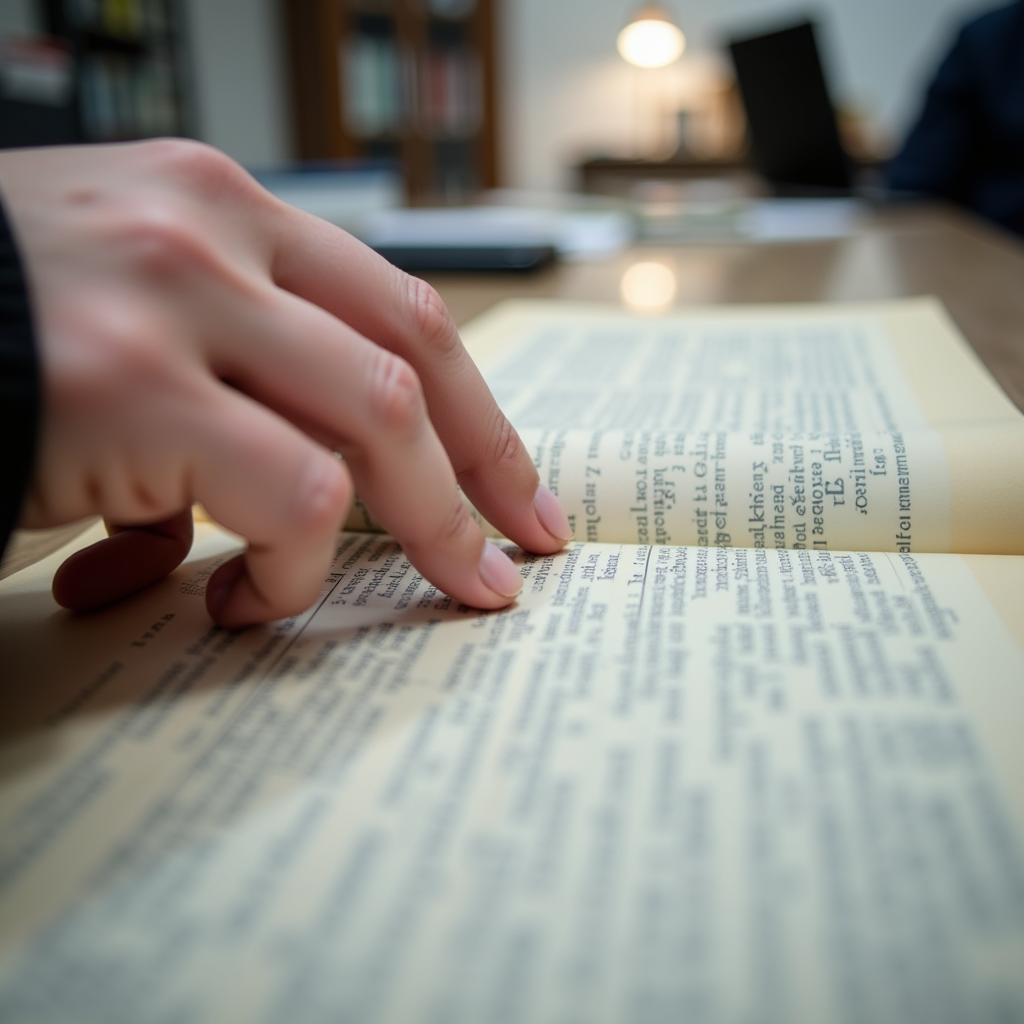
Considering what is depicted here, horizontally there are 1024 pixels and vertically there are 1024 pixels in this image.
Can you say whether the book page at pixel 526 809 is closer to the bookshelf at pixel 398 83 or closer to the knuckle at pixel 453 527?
the knuckle at pixel 453 527

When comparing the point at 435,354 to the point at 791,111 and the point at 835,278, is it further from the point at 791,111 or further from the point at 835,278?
the point at 791,111

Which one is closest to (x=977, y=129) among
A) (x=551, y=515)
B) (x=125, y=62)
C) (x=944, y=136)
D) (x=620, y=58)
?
(x=944, y=136)

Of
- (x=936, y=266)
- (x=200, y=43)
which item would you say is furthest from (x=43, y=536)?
(x=200, y=43)

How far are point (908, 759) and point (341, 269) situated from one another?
25cm

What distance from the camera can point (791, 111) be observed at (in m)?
1.67

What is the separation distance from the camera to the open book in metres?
0.20

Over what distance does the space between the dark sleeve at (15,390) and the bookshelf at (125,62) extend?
302 centimetres

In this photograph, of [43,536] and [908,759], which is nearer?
[908,759]

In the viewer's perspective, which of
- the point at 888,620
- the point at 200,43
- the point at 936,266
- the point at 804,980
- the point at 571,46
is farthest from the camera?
the point at 571,46

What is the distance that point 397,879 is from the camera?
0.22m

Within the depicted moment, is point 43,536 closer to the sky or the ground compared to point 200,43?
closer to the ground

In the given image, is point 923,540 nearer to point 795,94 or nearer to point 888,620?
point 888,620

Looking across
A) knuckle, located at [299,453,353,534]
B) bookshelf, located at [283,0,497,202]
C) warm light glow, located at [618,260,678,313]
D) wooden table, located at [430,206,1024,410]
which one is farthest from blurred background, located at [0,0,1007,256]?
knuckle, located at [299,453,353,534]

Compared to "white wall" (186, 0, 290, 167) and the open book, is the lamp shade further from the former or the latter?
the open book
